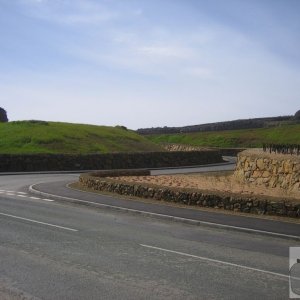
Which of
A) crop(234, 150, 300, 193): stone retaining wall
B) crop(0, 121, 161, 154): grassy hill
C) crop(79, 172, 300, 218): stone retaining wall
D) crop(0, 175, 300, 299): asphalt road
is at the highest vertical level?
crop(0, 121, 161, 154): grassy hill

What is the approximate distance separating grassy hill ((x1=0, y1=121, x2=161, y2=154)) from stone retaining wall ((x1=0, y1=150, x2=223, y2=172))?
285 cm

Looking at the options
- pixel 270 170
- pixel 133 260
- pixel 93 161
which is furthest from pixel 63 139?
pixel 133 260

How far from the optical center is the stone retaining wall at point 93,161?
3903 cm

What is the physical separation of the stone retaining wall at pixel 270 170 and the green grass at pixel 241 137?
3364 centimetres

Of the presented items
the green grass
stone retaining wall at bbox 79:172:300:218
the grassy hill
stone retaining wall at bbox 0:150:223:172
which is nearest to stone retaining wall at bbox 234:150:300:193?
stone retaining wall at bbox 79:172:300:218

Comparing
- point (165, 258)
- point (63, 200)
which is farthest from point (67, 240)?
point (63, 200)

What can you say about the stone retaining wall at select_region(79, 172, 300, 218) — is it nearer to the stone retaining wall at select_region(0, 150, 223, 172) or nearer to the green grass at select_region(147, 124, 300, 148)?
the stone retaining wall at select_region(0, 150, 223, 172)

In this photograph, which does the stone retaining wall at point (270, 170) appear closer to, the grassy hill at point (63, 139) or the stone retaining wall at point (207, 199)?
the stone retaining wall at point (207, 199)

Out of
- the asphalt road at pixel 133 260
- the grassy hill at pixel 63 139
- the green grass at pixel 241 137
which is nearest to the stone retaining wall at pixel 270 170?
the asphalt road at pixel 133 260

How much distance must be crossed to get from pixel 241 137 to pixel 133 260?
6867 centimetres

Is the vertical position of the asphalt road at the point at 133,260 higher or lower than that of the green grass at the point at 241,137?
lower

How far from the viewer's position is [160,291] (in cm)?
707

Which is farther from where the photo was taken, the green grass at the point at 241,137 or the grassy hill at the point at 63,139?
the green grass at the point at 241,137

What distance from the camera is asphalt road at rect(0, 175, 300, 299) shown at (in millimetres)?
7121
